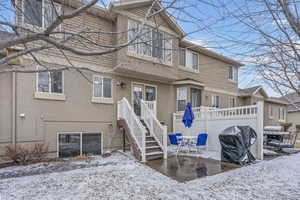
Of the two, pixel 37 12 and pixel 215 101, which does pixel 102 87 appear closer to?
pixel 37 12

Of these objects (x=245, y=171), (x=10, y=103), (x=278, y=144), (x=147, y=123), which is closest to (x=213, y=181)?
(x=245, y=171)

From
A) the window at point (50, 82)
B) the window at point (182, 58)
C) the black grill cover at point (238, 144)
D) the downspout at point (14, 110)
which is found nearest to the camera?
the black grill cover at point (238, 144)

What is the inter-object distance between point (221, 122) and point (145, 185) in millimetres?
5676

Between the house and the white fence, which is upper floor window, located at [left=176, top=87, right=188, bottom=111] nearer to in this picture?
the house

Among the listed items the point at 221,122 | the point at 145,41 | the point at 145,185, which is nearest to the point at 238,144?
the point at 221,122

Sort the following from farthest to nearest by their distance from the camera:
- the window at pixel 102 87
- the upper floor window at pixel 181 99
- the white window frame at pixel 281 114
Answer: the white window frame at pixel 281 114
the upper floor window at pixel 181 99
the window at pixel 102 87

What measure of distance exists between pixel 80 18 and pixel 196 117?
26.4ft

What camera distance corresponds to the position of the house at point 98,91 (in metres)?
6.79

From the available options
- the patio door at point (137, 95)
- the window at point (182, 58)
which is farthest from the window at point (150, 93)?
the window at point (182, 58)

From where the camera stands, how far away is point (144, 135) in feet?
21.2

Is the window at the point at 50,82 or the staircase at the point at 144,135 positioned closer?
the staircase at the point at 144,135

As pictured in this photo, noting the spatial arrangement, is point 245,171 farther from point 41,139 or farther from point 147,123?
point 41,139

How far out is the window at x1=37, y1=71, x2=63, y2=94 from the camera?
24.0 ft

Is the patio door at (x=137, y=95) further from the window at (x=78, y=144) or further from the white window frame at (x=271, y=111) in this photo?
the white window frame at (x=271, y=111)
